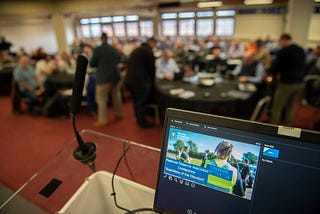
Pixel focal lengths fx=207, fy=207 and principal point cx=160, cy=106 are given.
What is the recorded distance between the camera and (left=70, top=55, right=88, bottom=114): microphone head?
806mm

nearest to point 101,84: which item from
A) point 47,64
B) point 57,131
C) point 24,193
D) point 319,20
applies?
point 57,131

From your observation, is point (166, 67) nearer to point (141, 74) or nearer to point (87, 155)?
point (141, 74)

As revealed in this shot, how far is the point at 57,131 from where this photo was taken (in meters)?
3.79

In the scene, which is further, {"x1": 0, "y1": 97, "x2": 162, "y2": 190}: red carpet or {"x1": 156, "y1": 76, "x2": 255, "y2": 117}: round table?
{"x1": 156, "y1": 76, "x2": 255, "y2": 117}: round table

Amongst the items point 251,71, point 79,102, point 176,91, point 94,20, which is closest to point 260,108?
point 251,71

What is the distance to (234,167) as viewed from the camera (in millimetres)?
633

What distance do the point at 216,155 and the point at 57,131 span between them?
3.76 metres

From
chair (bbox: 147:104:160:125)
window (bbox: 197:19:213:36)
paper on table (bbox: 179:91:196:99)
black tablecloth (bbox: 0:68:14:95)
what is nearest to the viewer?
window (bbox: 197:19:213:36)

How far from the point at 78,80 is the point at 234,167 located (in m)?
0.64

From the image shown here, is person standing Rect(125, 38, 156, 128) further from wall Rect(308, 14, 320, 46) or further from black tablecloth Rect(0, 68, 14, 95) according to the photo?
black tablecloth Rect(0, 68, 14, 95)

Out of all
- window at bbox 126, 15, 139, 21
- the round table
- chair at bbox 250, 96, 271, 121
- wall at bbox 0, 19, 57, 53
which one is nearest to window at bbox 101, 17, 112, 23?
window at bbox 126, 15, 139, 21

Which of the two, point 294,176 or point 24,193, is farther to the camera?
point 24,193

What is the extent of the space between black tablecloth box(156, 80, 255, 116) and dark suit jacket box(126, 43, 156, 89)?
34cm

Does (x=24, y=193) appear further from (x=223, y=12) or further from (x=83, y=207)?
(x=223, y=12)
